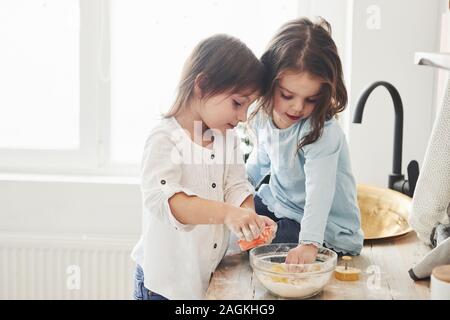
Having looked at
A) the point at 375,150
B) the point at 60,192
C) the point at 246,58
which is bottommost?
the point at 60,192

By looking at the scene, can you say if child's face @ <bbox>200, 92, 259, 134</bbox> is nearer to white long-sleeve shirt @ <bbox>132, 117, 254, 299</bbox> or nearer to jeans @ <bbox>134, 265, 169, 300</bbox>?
white long-sleeve shirt @ <bbox>132, 117, 254, 299</bbox>

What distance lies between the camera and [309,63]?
1.57 metres

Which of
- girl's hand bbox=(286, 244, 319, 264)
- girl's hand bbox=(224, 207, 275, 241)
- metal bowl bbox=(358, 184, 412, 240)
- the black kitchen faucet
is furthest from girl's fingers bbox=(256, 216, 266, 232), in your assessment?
the black kitchen faucet

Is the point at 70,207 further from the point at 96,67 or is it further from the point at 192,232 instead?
the point at 192,232

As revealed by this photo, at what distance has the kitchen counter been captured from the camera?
1.44 meters

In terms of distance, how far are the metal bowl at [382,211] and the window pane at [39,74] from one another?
4.01 feet

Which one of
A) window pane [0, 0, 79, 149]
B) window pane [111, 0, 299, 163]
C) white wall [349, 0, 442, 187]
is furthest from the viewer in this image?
window pane [0, 0, 79, 149]

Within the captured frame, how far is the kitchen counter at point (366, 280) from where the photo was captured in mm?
1438

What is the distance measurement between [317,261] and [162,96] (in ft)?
4.39

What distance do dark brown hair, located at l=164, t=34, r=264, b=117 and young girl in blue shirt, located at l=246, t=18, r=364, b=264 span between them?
0.07 metres

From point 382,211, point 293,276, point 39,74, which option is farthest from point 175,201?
point 39,74
